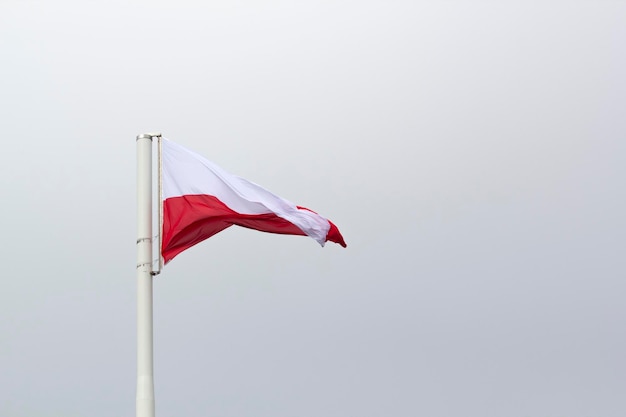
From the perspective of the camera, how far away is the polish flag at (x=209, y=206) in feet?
76.6

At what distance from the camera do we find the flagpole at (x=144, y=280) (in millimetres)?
21938

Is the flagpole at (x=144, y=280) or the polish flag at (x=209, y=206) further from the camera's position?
the polish flag at (x=209, y=206)

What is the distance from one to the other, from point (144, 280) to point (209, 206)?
2.69 metres

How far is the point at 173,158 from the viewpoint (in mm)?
23891

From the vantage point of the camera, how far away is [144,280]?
883 inches

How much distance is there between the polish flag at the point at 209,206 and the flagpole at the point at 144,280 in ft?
1.61

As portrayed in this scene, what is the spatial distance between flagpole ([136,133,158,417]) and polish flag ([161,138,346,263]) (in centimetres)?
49

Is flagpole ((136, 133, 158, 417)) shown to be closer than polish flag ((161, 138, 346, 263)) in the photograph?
Yes

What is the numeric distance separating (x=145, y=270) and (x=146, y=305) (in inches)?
32.7

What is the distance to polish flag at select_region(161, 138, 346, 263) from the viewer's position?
76.6ft

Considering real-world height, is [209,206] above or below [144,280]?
above

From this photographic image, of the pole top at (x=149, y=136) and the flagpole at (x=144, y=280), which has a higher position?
the pole top at (x=149, y=136)

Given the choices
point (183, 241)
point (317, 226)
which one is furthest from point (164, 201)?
point (317, 226)

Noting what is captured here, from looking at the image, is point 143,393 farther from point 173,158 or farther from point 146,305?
point 173,158
